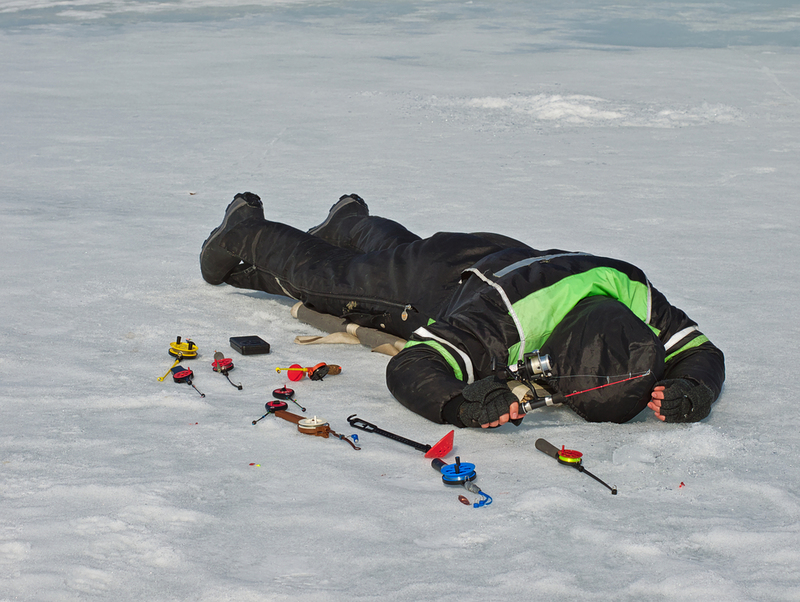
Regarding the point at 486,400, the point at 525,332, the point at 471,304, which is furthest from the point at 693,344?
the point at 486,400

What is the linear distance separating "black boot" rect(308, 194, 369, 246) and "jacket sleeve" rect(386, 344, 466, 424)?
146cm

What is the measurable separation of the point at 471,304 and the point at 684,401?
0.80 metres

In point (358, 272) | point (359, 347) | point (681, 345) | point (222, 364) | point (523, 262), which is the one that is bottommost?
point (359, 347)

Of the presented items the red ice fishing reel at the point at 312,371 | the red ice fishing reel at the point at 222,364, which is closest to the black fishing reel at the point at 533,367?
the red ice fishing reel at the point at 312,371

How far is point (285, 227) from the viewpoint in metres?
4.32

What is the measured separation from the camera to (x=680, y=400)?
295 centimetres

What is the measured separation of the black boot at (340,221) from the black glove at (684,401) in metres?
2.00

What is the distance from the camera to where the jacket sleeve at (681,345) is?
3162mm

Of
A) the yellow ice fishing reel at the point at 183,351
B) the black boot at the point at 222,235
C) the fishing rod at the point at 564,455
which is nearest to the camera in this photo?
the fishing rod at the point at 564,455

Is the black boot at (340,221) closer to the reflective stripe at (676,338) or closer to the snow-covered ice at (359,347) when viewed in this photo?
the snow-covered ice at (359,347)

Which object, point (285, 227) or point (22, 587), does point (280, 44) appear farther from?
point (22, 587)

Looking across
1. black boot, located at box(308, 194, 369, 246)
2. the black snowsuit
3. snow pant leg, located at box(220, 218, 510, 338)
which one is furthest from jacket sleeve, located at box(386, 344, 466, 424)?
black boot, located at box(308, 194, 369, 246)

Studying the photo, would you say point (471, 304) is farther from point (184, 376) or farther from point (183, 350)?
point (183, 350)

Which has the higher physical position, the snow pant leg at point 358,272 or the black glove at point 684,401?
the snow pant leg at point 358,272
